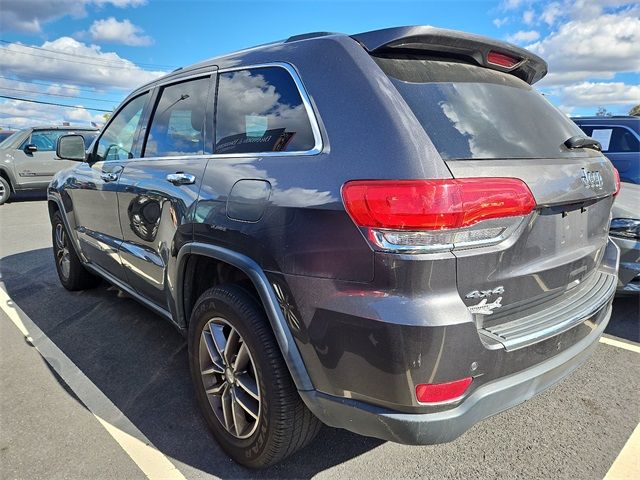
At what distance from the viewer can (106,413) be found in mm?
2680

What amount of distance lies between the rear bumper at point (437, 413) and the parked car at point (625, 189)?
82.9 inches

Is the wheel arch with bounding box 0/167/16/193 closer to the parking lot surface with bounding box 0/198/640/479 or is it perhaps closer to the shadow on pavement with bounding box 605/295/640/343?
the parking lot surface with bounding box 0/198/640/479

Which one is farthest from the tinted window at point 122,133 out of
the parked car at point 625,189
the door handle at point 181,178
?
the parked car at point 625,189

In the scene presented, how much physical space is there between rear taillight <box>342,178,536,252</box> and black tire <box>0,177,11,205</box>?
12904mm

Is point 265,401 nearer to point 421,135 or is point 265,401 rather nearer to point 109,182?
point 421,135

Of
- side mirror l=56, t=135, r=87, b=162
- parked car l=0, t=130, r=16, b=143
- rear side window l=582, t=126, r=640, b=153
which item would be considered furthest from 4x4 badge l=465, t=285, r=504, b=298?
parked car l=0, t=130, r=16, b=143

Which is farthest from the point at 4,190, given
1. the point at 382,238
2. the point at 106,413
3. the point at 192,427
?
the point at 382,238

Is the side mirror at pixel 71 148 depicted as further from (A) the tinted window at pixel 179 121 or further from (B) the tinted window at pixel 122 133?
(A) the tinted window at pixel 179 121

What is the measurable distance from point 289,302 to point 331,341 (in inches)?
9.5

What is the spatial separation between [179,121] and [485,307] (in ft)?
7.04

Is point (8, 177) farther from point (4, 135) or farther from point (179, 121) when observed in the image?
point (179, 121)

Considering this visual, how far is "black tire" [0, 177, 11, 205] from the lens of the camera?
1158 centimetres

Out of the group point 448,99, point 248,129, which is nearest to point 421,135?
point 448,99

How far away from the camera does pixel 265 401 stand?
1.98 metres
